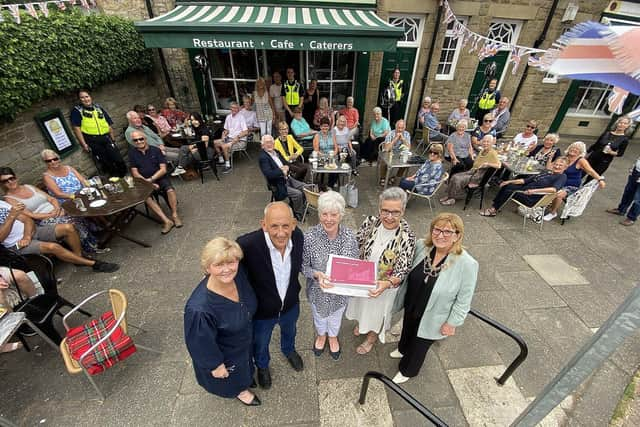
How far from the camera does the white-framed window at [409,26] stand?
7590mm

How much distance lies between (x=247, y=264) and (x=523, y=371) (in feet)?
10.2

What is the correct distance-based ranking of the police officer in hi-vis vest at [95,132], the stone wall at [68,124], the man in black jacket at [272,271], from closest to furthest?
1. the man in black jacket at [272,271]
2. the stone wall at [68,124]
3. the police officer in hi-vis vest at [95,132]

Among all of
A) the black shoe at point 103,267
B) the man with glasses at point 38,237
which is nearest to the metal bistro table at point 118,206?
the man with glasses at point 38,237

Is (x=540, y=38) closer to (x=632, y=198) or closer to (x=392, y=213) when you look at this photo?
(x=632, y=198)

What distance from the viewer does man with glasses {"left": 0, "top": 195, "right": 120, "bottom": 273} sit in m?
3.42

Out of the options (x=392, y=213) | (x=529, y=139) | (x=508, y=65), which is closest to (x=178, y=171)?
(x=392, y=213)

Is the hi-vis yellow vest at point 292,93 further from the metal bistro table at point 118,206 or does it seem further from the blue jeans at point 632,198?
the blue jeans at point 632,198

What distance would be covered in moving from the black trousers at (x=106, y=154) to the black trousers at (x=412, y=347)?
21.8ft

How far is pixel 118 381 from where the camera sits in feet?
8.89

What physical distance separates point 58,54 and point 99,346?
207 inches

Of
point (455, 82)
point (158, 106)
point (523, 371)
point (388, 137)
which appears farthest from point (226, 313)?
point (455, 82)

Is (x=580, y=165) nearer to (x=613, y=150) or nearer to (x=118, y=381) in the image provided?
(x=613, y=150)

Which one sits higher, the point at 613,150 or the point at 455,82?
the point at 455,82

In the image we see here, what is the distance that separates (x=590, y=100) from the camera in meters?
9.66
